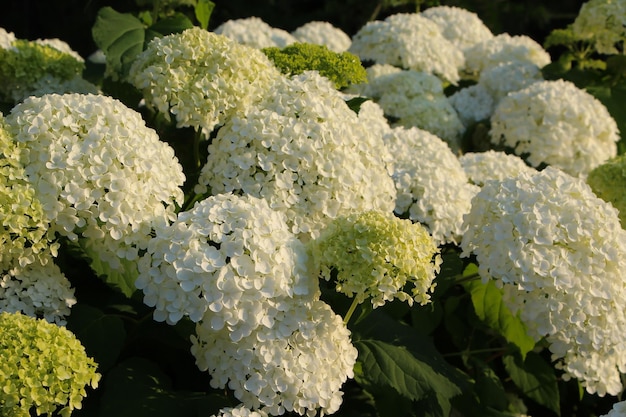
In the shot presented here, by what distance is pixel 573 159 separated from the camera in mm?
4250

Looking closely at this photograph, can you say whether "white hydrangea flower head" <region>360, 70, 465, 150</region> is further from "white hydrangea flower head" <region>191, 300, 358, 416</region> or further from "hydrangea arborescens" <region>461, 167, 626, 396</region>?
"white hydrangea flower head" <region>191, 300, 358, 416</region>

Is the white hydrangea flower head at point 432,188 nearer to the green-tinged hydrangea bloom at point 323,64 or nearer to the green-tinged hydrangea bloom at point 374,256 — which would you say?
the green-tinged hydrangea bloom at point 323,64

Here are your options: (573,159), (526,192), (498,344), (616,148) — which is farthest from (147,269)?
(616,148)

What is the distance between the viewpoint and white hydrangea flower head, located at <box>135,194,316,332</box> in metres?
2.20

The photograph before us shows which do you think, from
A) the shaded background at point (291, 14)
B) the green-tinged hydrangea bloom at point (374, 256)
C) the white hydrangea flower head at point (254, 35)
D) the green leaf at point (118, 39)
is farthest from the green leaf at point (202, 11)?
the shaded background at point (291, 14)

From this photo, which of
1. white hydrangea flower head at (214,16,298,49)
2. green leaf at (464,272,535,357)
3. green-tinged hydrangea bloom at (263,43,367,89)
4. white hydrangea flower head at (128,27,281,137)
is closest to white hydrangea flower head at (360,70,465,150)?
white hydrangea flower head at (214,16,298,49)

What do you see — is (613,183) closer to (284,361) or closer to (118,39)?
(284,361)

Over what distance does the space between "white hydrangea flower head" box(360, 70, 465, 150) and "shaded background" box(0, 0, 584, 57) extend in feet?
16.8

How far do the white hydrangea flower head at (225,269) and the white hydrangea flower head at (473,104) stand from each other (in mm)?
2891

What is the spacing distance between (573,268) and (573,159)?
5.61ft

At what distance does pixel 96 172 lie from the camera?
234 cm

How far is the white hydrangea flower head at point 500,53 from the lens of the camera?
5.46m

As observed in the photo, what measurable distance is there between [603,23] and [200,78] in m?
3.05

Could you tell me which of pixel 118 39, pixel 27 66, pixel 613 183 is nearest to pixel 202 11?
pixel 118 39
